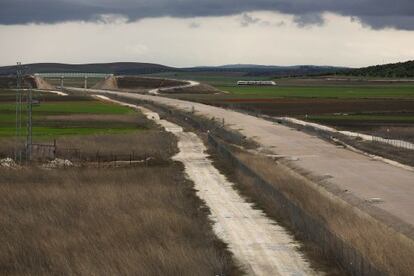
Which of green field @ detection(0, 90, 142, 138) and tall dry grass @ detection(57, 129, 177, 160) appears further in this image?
green field @ detection(0, 90, 142, 138)

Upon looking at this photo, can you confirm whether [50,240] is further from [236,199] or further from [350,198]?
[350,198]

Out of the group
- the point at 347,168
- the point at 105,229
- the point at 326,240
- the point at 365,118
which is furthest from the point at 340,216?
the point at 365,118

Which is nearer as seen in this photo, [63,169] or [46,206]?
[46,206]

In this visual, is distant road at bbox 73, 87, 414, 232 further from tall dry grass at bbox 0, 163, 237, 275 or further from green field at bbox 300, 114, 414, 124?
green field at bbox 300, 114, 414, 124

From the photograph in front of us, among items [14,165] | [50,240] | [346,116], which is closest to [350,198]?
[50,240]

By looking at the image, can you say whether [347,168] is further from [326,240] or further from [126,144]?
[326,240]

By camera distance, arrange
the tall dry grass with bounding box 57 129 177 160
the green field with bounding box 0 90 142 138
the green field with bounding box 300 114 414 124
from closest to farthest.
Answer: the tall dry grass with bounding box 57 129 177 160 < the green field with bounding box 0 90 142 138 < the green field with bounding box 300 114 414 124

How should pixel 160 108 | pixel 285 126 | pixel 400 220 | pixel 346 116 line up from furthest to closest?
pixel 160 108 < pixel 346 116 < pixel 285 126 < pixel 400 220

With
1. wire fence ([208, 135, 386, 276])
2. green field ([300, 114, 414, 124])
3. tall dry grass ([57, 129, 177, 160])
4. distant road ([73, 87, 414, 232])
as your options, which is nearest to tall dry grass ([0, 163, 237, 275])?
wire fence ([208, 135, 386, 276])
